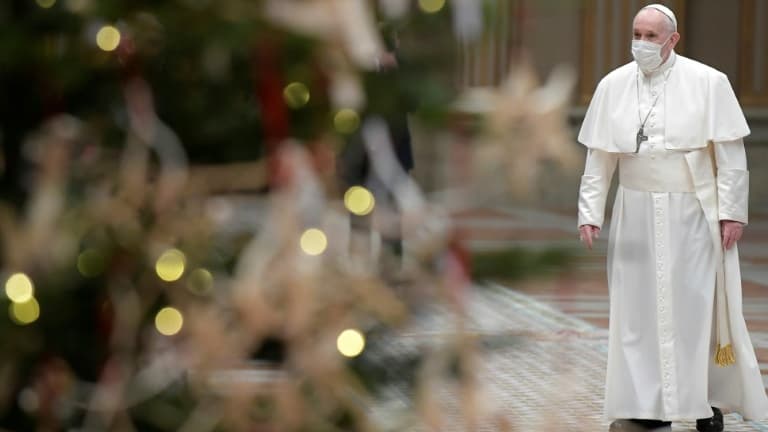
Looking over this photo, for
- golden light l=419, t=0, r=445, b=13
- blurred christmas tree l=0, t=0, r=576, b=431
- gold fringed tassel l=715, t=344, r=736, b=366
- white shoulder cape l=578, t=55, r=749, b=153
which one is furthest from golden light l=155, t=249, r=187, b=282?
gold fringed tassel l=715, t=344, r=736, b=366

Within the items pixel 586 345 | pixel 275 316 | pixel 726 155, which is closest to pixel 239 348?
pixel 275 316

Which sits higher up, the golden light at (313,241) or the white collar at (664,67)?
the golden light at (313,241)

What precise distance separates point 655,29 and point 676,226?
30.6 inches

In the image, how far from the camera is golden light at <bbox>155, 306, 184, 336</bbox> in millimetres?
1111

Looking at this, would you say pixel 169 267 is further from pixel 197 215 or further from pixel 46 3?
pixel 46 3

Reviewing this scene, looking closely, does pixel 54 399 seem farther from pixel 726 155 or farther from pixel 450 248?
pixel 726 155

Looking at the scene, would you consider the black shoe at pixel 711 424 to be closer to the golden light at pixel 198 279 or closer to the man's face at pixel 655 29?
the man's face at pixel 655 29

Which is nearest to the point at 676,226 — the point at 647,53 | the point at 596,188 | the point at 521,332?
the point at 596,188

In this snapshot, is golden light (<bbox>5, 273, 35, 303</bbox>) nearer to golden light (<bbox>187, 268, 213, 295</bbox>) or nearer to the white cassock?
golden light (<bbox>187, 268, 213, 295</bbox>)

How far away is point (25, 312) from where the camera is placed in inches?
43.1

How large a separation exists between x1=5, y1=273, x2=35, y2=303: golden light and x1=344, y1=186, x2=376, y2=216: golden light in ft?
0.65

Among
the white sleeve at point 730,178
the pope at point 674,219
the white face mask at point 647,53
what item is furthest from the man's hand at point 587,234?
the white face mask at point 647,53

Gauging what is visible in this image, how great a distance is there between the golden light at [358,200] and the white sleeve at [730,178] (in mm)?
5896

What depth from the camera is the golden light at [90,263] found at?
1105mm
